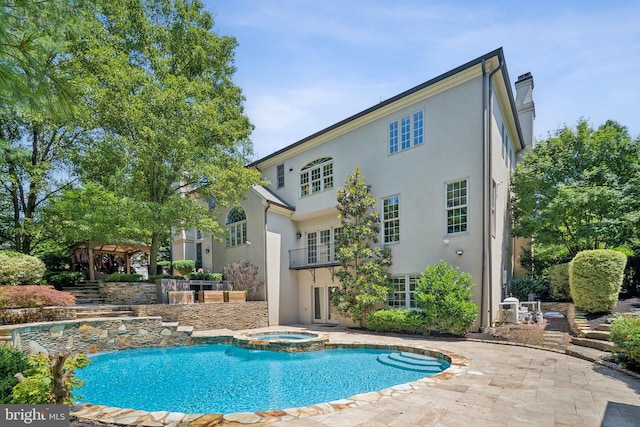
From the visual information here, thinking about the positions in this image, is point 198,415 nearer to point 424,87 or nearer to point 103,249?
point 424,87

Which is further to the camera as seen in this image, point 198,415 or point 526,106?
point 526,106

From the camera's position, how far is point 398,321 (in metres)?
12.0

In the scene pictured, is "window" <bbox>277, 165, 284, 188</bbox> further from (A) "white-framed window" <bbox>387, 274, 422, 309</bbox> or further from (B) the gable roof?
(A) "white-framed window" <bbox>387, 274, 422, 309</bbox>

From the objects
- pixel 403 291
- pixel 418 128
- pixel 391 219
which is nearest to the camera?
pixel 403 291

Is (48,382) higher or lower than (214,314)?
higher

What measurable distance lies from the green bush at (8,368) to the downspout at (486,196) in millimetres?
11604

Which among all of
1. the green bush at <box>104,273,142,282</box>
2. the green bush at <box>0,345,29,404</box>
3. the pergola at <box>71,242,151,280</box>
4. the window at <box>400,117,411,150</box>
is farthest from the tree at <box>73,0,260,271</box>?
the green bush at <box>0,345,29,404</box>

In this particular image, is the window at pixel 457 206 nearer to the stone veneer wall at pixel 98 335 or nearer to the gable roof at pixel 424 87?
the gable roof at pixel 424 87

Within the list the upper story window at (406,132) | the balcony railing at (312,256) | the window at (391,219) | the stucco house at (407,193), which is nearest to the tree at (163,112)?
the stucco house at (407,193)

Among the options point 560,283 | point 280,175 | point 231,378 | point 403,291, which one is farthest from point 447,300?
point 280,175

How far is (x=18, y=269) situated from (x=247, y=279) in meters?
8.38

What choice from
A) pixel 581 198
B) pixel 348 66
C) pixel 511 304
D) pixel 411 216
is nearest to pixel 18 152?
pixel 348 66

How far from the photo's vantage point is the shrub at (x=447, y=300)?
1059cm

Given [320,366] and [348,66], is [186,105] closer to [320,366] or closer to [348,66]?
[348,66]
